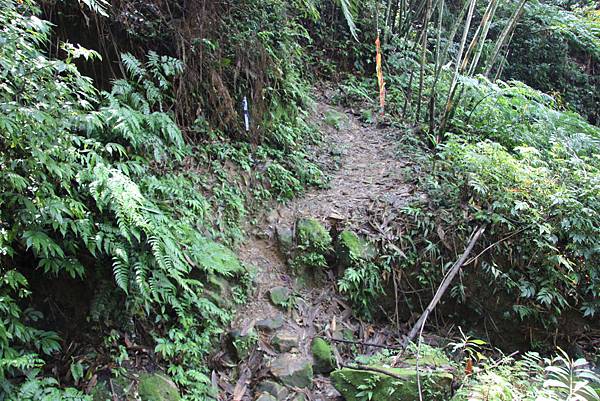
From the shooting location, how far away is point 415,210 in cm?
463

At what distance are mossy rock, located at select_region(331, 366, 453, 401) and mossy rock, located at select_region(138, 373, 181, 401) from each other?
1315 mm

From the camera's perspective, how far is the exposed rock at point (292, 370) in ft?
11.0

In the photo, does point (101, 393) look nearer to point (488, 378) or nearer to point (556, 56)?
point (488, 378)

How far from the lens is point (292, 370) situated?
3393 mm

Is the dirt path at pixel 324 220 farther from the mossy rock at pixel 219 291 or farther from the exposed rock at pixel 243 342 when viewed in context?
the mossy rock at pixel 219 291

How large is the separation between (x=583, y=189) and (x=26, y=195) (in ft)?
16.9

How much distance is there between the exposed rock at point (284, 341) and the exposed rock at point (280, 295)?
1.04ft

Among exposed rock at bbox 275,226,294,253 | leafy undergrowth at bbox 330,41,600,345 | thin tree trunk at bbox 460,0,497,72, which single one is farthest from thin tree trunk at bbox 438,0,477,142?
exposed rock at bbox 275,226,294,253

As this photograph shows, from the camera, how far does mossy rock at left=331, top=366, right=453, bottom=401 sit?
2.88 meters

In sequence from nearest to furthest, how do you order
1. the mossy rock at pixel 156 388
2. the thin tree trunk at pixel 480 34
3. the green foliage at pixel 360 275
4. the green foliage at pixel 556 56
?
the mossy rock at pixel 156 388, the green foliage at pixel 360 275, the thin tree trunk at pixel 480 34, the green foliage at pixel 556 56

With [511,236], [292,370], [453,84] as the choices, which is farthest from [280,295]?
[453,84]

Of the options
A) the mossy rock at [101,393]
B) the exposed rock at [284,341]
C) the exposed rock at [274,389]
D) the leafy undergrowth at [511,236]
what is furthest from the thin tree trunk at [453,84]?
the mossy rock at [101,393]

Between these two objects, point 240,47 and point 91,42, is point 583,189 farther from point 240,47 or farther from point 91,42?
point 91,42

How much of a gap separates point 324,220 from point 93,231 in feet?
8.60
